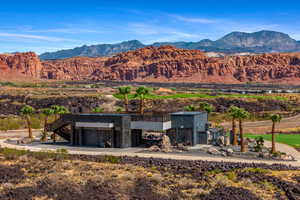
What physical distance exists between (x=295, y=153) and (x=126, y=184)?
22887 mm

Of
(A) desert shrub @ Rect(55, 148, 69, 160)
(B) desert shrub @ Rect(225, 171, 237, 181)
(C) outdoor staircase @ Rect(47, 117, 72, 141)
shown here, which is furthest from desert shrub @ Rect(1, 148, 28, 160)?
(B) desert shrub @ Rect(225, 171, 237, 181)

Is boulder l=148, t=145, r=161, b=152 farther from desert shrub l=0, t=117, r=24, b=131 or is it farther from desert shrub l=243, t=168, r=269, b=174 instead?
desert shrub l=0, t=117, r=24, b=131

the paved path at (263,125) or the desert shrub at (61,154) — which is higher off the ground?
the desert shrub at (61,154)

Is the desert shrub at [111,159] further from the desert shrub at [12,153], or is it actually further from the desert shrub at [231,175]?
the desert shrub at [231,175]

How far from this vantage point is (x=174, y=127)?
2034 inches

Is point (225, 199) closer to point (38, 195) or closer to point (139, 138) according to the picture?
point (38, 195)

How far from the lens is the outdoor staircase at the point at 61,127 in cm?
5365

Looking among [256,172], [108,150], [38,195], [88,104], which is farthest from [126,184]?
[88,104]

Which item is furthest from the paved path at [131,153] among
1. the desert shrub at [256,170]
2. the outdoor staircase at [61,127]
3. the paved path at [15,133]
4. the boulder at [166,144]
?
the paved path at [15,133]

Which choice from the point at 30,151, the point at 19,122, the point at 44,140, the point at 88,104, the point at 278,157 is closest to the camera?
the point at 278,157

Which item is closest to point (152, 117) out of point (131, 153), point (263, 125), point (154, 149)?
point (154, 149)

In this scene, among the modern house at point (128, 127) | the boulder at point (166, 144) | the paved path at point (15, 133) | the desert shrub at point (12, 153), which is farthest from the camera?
the paved path at point (15, 133)

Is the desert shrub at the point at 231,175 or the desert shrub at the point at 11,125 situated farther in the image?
the desert shrub at the point at 11,125

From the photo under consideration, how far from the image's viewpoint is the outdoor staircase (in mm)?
53647
